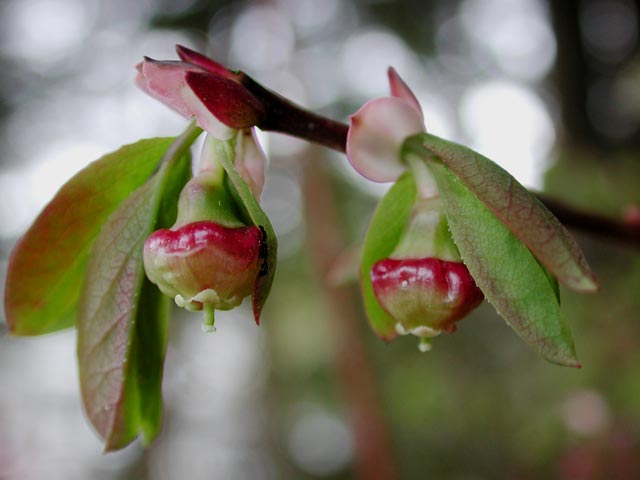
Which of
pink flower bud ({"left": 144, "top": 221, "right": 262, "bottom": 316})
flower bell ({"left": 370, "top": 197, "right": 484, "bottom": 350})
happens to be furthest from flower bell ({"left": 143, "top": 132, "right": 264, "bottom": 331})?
flower bell ({"left": 370, "top": 197, "right": 484, "bottom": 350})

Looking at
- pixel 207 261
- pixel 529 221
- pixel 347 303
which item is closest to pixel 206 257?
pixel 207 261

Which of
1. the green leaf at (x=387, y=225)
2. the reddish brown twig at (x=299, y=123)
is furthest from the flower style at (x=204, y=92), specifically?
the green leaf at (x=387, y=225)

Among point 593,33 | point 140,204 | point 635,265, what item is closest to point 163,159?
point 140,204

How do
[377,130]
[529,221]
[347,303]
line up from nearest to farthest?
1. [529,221]
2. [377,130]
3. [347,303]

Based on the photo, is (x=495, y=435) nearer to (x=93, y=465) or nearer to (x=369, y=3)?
(x=369, y=3)

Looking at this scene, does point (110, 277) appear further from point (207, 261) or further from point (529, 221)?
point (529, 221)

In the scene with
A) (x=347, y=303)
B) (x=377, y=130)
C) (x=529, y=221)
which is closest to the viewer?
(x=529, y=221)

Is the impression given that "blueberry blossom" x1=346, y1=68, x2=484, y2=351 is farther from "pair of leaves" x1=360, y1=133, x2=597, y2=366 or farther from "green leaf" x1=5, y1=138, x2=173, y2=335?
"green leaf" x1=5, y1=138, x2=173, y2=335
